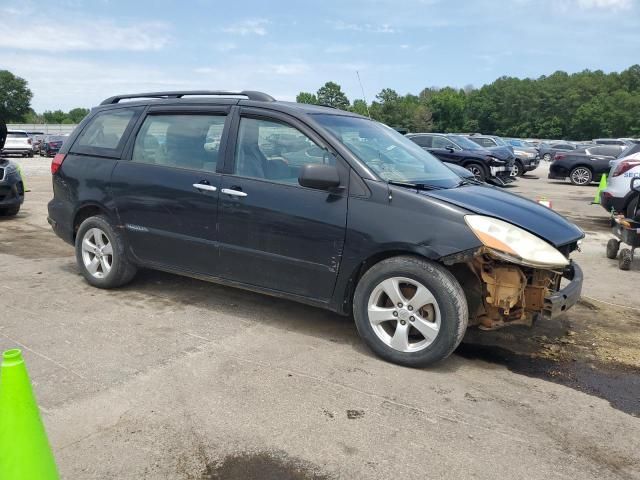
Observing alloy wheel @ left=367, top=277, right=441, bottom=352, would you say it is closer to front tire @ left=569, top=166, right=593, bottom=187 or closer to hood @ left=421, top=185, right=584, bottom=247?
hood @ left=421, top=185, right=584, bottom=247

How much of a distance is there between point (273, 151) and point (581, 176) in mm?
18588

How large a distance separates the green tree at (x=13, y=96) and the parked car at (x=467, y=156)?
9986 centimetres

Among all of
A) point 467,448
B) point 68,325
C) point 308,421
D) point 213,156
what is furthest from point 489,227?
point 68,325

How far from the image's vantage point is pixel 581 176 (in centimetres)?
2011

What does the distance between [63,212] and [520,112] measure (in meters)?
126

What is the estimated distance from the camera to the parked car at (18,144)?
29.4 metres

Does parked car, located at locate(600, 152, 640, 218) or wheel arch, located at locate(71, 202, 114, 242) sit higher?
parked car, located at locate(600, 152, 640, 218)

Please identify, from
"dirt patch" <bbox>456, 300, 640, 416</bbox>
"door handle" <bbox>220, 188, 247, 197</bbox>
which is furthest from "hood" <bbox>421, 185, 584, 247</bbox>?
"door handle" <bbox>220, 188, 247, 197</bbox>

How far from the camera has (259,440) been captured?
9.41 feet

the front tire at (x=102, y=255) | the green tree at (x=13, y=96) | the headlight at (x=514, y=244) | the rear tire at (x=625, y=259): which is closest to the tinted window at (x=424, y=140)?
the rear tire at (x=625, y=259)

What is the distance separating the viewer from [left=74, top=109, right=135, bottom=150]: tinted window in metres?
Answer: 5.31

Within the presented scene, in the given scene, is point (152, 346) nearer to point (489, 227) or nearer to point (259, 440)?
point (259, 440)

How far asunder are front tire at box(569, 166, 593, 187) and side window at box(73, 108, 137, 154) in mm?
18531

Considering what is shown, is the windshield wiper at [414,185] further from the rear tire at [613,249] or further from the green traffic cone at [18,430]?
the rear tire at [613,249]
